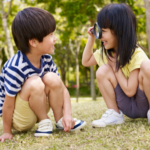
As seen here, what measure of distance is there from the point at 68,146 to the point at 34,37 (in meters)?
0.98

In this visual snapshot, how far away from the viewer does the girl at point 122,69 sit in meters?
2.08

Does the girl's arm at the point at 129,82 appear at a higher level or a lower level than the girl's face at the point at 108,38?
lower

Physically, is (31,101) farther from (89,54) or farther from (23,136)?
(89,54)

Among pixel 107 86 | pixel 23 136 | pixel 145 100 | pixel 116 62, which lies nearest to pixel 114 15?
pixel 116 62

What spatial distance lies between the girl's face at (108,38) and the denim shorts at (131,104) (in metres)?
0.42

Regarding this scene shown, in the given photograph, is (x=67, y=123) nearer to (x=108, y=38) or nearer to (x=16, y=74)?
(x=16, y=74)

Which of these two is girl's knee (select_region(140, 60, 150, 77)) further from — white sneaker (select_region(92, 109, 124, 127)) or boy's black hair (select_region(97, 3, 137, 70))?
white sneaker (select_region(92, 109, 124, 127))

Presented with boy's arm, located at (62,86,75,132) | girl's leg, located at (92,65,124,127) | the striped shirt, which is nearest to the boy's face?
the striped shirt

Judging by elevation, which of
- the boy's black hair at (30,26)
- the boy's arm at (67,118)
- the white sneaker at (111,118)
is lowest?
the white sneaker at (111,118)

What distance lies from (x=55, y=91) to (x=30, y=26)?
63 cm

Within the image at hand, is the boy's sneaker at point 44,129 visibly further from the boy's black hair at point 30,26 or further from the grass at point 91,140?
the boy's black hair at point 30,26

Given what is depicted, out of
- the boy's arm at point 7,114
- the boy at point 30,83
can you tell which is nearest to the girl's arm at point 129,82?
the boy at point 30,83

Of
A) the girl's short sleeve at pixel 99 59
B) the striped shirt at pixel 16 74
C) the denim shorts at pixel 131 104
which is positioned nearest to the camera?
the striped shirt at pixel 16 74

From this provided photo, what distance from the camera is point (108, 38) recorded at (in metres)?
2.14
